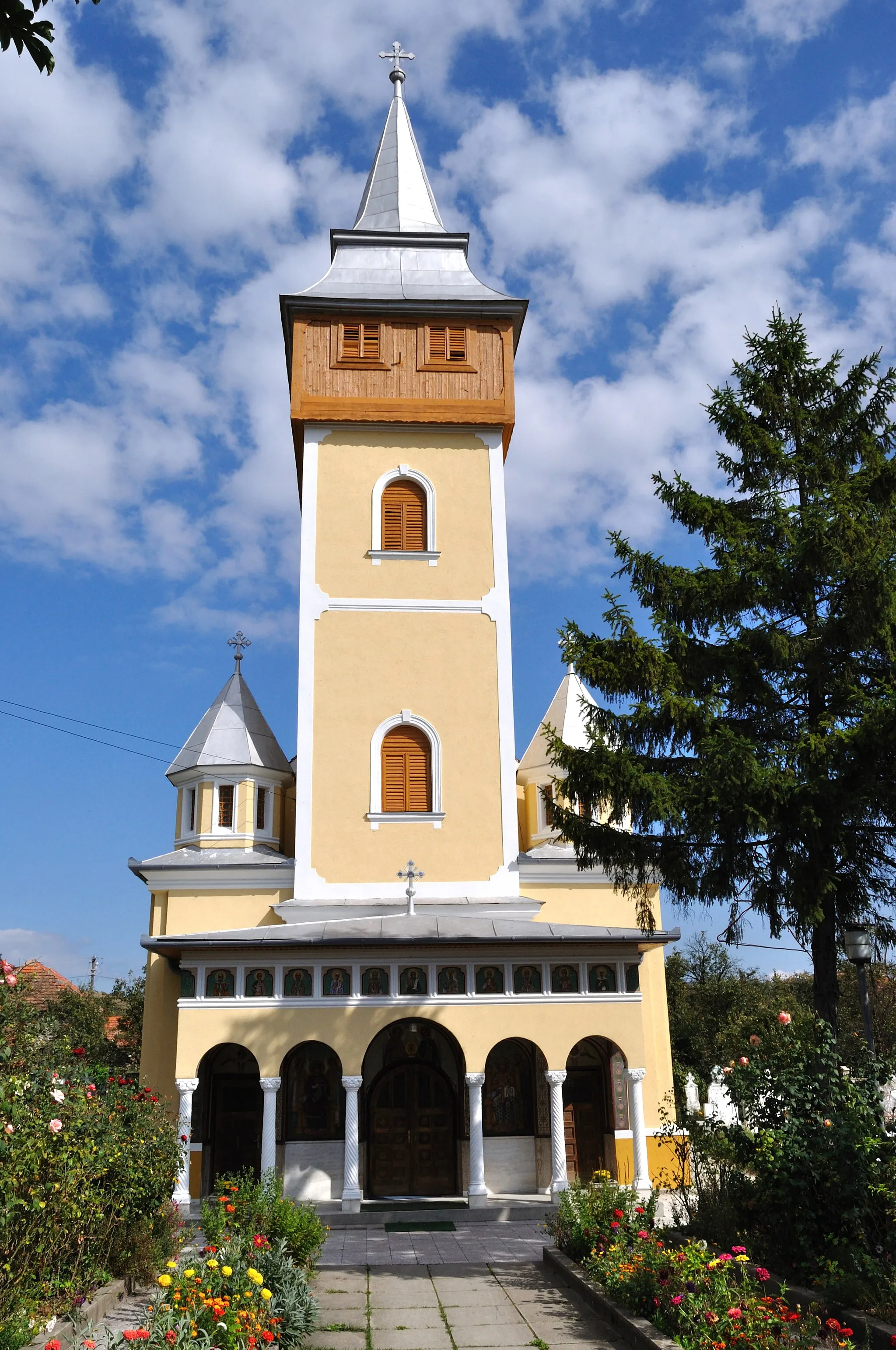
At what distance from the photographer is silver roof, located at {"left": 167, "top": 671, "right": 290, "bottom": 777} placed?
2228 cm

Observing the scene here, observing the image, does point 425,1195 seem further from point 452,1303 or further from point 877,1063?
point 877,1063

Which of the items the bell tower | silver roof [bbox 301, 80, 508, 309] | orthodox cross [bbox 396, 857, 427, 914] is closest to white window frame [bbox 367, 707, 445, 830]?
the bell tower

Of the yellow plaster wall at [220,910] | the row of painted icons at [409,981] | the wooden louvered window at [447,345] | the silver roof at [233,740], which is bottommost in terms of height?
the row of painted icons at [409,981]

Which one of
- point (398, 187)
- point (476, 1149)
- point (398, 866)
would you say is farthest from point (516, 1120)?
point (398, 187)

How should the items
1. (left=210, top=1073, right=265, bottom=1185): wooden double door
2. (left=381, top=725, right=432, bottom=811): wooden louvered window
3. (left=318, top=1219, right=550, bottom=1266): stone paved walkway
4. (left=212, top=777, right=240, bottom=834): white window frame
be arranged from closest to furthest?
(left=318, top=1219, right=550, bottom=1266): stone paved walkway < (left=210, top=1073, right=265, bottom=1185): wooden double door < (left=381, top=725, right=432, bottom=811): wooden louvered window < (left=212, top=777, right=240, bottom=834): white window frame

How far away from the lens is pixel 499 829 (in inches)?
777

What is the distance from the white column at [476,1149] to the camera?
1562cm

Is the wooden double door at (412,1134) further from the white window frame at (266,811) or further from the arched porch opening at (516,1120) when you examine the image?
the white window frame at (266,811)

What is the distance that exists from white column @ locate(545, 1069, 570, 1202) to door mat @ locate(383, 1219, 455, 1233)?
5.63 feet

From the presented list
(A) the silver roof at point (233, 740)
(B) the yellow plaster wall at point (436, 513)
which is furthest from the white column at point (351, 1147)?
Result: (B) the yellow plaster wall at point (436, 513)

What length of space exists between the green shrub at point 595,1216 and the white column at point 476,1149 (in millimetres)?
4251

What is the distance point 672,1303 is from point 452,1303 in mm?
2919

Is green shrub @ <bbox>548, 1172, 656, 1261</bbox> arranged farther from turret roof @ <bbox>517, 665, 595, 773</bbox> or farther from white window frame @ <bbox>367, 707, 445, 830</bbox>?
turret roof @ <bbox>517, 665, 595, 773</bbox>

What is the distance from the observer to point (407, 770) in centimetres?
1998
